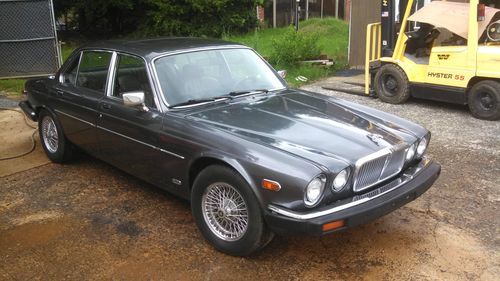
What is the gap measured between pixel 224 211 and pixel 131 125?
128 centimetres

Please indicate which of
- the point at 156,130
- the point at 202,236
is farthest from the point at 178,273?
the point at 156,130

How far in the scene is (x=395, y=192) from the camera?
3.62 meters

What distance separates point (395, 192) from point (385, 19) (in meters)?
6.62

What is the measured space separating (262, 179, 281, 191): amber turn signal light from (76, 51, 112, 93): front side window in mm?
2317

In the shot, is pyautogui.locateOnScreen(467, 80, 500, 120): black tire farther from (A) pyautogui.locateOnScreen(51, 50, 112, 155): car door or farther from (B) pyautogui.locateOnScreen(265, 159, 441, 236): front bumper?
(A) pyautogui.locateOnScreen(51, 50, 112, 155): car door

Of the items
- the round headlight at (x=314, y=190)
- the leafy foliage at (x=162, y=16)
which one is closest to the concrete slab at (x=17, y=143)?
the round headlight at (x=314, y=190)

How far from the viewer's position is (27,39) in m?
10.7

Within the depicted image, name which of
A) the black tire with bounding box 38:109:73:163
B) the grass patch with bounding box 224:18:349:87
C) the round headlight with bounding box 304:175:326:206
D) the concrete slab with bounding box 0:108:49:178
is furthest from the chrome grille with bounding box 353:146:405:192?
the grass patch with bounding box 224:18:349:87

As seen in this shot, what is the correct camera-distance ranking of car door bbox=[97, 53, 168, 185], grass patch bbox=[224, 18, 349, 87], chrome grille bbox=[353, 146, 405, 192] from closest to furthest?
1. chrome grille bbox=[353, 146, 405, 192]
2. car door bbox=[97, 53, 168, 185]
3. grass patch bbox=[224, 18, 349, 87]

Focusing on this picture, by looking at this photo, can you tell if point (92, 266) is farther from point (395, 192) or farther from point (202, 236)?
point (395, 192)

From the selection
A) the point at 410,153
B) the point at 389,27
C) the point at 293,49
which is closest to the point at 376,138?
the point at 410,153

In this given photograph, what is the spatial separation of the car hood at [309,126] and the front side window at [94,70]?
4.54ft

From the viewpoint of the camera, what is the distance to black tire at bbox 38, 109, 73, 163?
573cm

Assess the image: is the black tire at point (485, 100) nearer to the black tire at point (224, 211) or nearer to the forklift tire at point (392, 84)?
the forklift tire at point (392, 84)
